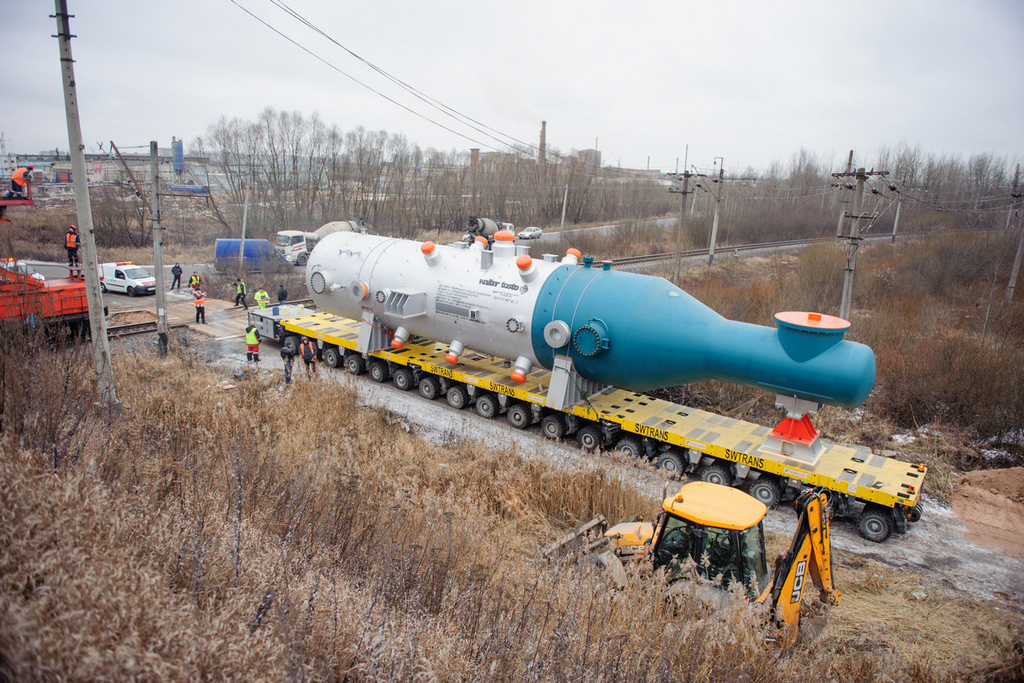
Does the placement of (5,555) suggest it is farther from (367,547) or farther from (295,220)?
(295,220)

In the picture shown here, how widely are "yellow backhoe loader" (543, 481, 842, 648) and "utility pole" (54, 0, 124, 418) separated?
7.26 metres

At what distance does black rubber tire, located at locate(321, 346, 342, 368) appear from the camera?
52.0ft

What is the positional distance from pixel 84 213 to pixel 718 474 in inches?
443

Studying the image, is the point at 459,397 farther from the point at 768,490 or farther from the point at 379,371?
the point at 768,490

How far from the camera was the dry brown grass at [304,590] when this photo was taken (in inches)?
119

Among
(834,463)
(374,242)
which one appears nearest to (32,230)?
(374,242)

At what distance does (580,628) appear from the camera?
454cm

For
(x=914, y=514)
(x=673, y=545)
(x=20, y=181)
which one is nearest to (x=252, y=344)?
(x=20, y=181)

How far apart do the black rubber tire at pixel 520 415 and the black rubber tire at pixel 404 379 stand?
9.90 feet

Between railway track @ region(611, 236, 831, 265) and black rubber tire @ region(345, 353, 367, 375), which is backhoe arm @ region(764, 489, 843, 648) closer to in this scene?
black rubber tire @ region(345, 353, 367, 375)

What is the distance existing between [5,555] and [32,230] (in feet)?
114

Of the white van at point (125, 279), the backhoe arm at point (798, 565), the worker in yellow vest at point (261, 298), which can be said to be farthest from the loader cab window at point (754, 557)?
the white van at point (125, 279)

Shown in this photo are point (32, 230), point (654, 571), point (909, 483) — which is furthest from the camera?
point (32, 230)

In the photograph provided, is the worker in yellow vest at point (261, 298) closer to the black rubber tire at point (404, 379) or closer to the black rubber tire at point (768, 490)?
the black rubber tire at point (404, 379)
